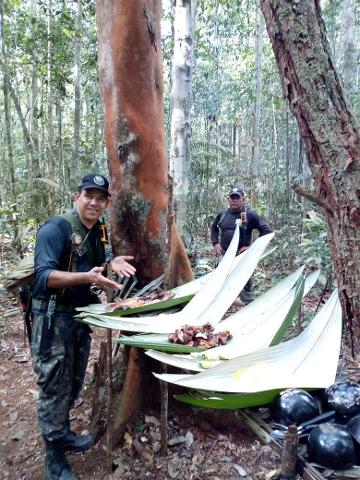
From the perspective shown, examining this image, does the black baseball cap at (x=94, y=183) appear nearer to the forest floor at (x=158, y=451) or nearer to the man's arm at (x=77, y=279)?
the man's arm at (x=77, y=279)

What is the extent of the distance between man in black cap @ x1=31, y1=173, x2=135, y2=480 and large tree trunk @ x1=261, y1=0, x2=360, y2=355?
1.44 m

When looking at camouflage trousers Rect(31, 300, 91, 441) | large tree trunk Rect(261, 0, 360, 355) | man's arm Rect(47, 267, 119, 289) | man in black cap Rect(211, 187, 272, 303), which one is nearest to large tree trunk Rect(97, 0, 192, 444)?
camouflage trousers Rect(31, 300, 91, 441)

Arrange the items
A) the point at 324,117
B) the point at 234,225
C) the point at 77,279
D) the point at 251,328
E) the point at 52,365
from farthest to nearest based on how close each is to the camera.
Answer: the point at 234,225, the point at 52,365, the point at 77,279, the point at 251,328, the point at 324,117

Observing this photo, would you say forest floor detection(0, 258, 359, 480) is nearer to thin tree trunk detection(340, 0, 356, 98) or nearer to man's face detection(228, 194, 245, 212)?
man's face detection(228, 194, 245, 212)

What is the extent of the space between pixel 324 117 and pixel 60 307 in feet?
6.97

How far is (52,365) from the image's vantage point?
287 centimetres

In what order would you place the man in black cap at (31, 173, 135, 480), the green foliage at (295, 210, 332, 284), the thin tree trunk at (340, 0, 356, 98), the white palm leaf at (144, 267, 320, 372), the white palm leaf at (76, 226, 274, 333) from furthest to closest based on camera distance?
1. the thin tree trunk at (340, 0, 356, 98)
2. the green foliage at (295, 210, 332, 284)
3. the man in black cap at (31, 173, 135, 480)
4. the white palm leaf at (76, 226, 274, 333)
5. the white palm leaf at (144, 267, 320, 372)

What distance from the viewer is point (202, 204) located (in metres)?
11.2

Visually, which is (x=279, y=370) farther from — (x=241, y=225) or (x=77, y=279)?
(x=241, y=225)

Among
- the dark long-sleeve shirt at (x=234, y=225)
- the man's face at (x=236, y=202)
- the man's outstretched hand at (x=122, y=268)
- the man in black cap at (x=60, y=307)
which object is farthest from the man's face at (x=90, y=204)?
the dark long-sleeve shirt at (x=234, y=225)

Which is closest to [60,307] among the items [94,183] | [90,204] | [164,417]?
Result: [90,204]

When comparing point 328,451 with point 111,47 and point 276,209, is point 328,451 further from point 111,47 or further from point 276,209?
point 276,209

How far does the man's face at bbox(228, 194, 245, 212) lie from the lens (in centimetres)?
604

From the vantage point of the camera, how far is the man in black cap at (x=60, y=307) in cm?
283
